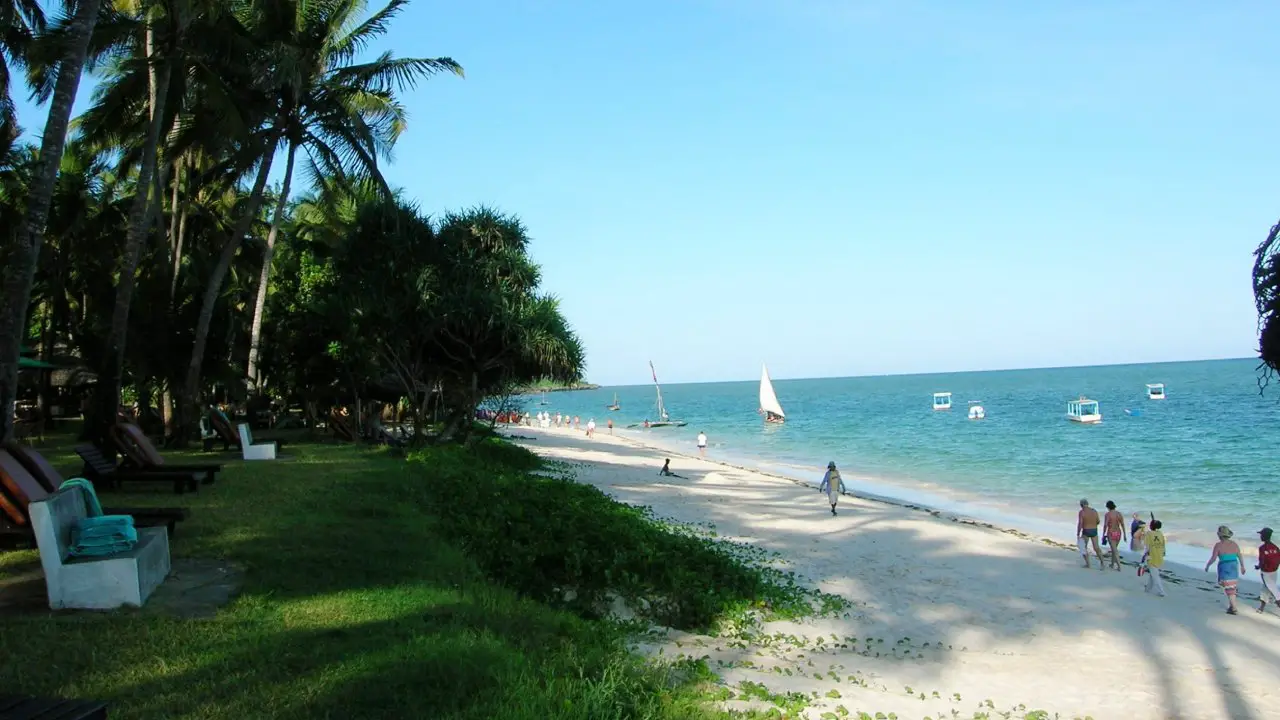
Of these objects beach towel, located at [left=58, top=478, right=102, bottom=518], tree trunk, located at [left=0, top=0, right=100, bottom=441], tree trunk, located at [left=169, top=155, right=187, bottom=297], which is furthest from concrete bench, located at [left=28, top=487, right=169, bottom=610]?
tree trunk, located at [left=169, top=155, right=187, bottom=297]

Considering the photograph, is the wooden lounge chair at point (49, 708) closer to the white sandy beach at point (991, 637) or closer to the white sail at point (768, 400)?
the white sandy beach at point (991, 637)

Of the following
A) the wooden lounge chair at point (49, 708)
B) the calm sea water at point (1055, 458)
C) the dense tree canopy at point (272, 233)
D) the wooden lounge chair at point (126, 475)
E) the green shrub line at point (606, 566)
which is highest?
the dense tree canopy at point (272, 233)

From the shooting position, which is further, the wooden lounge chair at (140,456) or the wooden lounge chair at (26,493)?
the wooden lounge chair at (140,456)

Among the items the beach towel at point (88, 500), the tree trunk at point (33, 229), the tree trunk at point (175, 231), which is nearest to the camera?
the beach towel at point (88, 500)

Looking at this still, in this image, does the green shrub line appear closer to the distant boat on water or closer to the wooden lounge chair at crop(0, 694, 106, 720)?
the wooden lounge chair at crop(0, 694, 106, 720)

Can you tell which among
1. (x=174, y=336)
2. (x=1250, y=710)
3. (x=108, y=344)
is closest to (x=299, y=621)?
(x=1250, y=710)

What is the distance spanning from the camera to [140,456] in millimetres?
12148

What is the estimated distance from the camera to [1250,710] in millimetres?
7531

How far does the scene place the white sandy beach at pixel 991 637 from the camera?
7180 millimetres

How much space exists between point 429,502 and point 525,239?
1164 cm

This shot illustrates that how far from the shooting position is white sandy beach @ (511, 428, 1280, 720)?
7180 millimetres

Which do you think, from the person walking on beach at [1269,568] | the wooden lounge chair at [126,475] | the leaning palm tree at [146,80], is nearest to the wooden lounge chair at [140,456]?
the wooden lounge chair at [126,475]

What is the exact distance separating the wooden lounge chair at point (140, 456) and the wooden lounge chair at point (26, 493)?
143 inches

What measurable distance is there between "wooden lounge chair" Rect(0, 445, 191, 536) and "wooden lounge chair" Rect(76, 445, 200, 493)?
3199 mm
